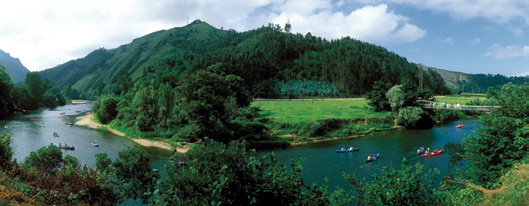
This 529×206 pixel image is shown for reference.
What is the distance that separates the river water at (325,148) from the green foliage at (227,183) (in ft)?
78.0

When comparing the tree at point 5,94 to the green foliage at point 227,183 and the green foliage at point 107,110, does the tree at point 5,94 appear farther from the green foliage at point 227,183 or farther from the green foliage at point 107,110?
the green foliage at point 227,183

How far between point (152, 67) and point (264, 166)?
195052 millimetres

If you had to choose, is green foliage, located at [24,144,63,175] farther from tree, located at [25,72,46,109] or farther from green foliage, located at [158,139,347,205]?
tree, located at [25,72,46,109]

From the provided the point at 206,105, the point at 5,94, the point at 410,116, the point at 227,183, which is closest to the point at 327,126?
the point at 410,116

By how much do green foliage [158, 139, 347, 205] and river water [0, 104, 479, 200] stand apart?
23.8 meters

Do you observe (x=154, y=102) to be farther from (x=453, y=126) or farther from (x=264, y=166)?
(x=453, y=126)

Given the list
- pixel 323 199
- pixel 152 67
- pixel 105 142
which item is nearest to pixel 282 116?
pixel 105 142

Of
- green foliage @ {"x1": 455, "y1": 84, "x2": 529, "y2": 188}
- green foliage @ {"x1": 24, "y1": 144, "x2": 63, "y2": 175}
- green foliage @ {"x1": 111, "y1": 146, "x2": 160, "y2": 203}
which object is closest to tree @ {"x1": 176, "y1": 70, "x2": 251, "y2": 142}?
green foliage @ {"x1": 24, "y1": 144, "x2": 63, "y2": 175}

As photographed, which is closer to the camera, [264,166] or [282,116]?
[264,166]

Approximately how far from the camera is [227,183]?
1011 cm

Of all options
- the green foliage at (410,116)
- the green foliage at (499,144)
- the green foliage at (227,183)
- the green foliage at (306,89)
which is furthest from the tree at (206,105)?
the green foliage at (306,89)

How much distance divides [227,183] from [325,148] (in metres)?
46.9

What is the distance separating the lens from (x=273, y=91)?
13725 cm

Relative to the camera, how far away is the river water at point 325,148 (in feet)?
136
